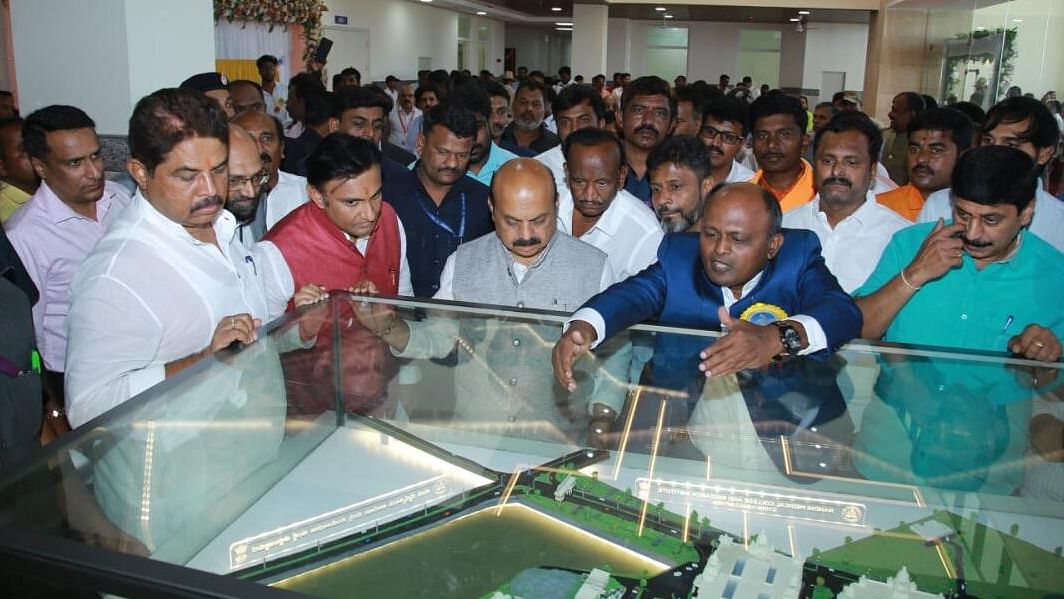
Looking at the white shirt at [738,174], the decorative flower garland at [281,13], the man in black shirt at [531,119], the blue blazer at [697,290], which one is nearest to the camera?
the blue blazer at [697,290]

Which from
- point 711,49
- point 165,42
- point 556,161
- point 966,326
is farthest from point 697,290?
point 711,49

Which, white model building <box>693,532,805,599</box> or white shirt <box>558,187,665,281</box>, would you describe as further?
white shirt <box>558,187,665,281</box>

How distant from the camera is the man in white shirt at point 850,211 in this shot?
3.34 meters

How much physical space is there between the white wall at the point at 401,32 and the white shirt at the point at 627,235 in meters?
14.1

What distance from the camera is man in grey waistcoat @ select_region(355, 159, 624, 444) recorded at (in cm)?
234

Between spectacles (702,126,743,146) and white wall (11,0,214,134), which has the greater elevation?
white wall (11,0,214,134)

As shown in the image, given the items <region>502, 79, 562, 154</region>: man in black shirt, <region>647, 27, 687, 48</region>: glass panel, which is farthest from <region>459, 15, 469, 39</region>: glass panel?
<region>502, 79, 562, 154</region>: man in black shirt

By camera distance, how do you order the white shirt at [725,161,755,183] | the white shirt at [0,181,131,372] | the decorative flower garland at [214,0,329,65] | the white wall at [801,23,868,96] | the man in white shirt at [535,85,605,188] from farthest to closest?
the white wall at [801,23,868,96]
the decorative flower garland at [214,0,329,65]
the man in white shirt at [535,85,605,188]
the white shirt at [725,161,755,183]
the white shirt at [0,181,131,372]

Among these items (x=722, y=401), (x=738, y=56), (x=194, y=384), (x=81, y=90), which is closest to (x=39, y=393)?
(x=194, y=384)

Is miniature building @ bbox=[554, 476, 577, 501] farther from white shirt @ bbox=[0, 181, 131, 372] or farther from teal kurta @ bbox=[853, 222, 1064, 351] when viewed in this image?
Answer: white shirt @ bbox=[0, 181, 131, 372]

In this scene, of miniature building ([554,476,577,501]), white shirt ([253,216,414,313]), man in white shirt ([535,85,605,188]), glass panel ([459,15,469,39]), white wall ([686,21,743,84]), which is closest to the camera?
miniature building ([554,476,577,501])

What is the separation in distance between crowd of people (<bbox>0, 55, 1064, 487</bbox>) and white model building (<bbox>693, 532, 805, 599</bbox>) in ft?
1.46

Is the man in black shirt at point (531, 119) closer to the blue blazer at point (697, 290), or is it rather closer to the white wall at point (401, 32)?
the blue blazer at point (697, 290)

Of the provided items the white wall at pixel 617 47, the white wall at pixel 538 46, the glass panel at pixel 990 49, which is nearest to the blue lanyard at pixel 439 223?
the glass panel at pixel 990 49
